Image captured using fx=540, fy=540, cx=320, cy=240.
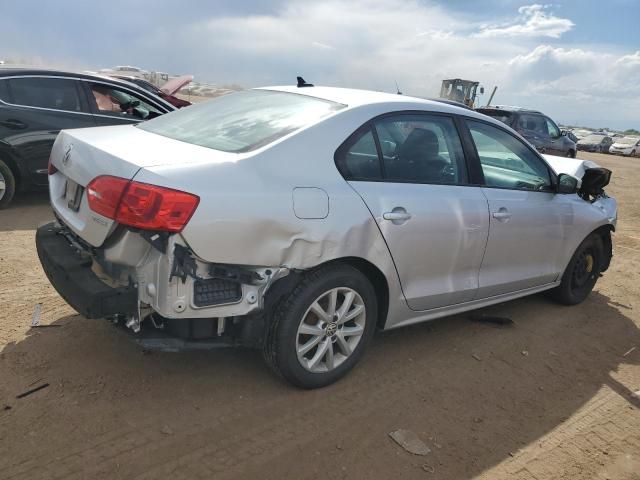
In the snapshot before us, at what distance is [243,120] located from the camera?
10.6 ft

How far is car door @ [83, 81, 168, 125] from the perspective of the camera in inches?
271

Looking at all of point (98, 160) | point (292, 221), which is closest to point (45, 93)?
point (98, 160)

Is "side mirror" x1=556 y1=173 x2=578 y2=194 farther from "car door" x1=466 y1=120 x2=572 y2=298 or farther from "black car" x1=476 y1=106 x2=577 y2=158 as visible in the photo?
"black car" x1=476 y1=106 x2=577 y2=158

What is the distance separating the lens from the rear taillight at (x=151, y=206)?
2422mm

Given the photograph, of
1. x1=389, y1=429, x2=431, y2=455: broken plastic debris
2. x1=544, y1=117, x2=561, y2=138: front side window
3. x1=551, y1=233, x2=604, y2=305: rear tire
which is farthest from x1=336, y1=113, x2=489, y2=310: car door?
x1=544, y1=117, x2=561, y2=138: front side window

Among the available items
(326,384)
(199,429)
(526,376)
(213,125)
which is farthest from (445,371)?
(213,125)

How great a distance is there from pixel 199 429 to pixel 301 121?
5.65ft

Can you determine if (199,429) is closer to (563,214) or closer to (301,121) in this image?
(301,121)

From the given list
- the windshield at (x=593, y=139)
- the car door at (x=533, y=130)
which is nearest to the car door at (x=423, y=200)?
the car door at (x=533, y=130)

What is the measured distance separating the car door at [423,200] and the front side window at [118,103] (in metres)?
4.94

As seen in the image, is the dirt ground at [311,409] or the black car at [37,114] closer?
the dirt ground at [311,409]

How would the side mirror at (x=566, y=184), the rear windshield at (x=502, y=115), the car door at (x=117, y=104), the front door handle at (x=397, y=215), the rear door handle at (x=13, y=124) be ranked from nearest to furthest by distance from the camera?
the front door handle at (x=397, y=215)
the side mirror at (x=566, y=184)
the rear door handle at (x=13, y=124)
the car door at (x=117, y=104)
the rear windshield at (x=502, y=115)

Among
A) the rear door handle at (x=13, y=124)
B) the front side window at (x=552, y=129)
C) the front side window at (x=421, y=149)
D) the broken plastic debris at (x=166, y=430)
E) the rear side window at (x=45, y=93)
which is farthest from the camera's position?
the front side window at (x=552, y=129)

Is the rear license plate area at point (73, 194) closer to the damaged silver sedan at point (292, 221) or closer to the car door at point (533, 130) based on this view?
the damaged silver sedan at point (292, 221)
